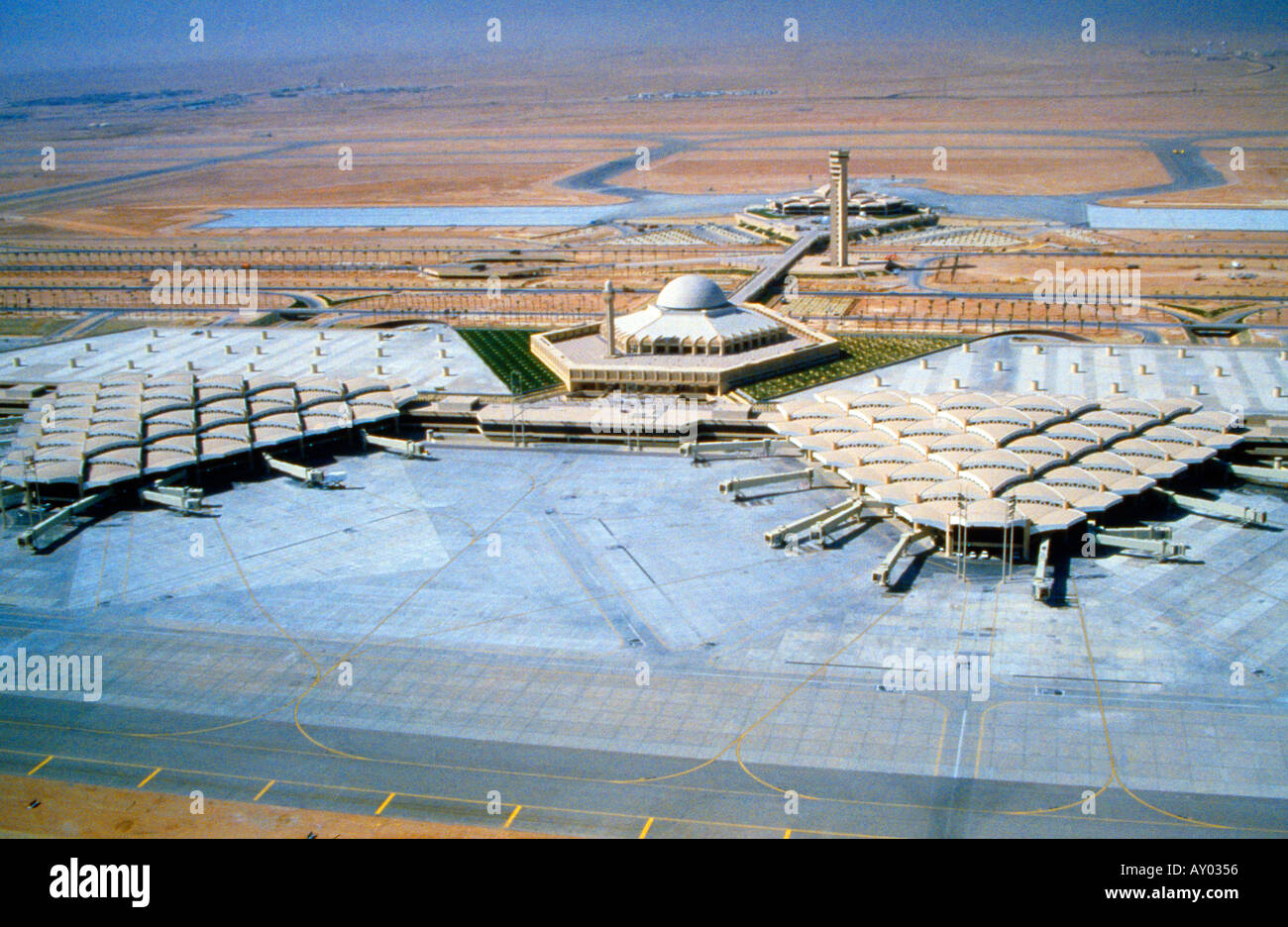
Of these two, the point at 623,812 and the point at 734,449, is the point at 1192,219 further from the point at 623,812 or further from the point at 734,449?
the point at 623,812

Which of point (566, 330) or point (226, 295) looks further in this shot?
point (226, 295)

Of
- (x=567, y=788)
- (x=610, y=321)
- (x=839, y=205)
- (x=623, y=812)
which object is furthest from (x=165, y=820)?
(x=839, y=205)

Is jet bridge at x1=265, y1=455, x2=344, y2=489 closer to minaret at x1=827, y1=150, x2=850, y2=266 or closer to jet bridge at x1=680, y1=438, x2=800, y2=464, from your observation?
jet bridge at x1=680, y1=438, x2=800, y2=464

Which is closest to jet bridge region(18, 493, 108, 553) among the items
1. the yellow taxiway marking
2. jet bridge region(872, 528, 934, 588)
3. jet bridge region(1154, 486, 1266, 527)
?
the yellow taxiway marking

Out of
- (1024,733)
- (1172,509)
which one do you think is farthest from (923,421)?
(1024,733)
